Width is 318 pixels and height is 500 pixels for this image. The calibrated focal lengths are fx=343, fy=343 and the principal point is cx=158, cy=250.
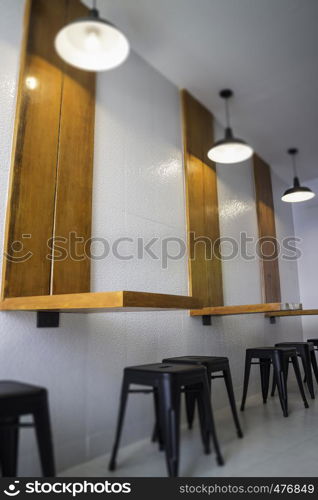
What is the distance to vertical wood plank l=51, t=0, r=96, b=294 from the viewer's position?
213 cm

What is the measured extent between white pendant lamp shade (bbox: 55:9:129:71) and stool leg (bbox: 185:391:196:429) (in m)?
1.49

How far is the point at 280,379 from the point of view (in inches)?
124

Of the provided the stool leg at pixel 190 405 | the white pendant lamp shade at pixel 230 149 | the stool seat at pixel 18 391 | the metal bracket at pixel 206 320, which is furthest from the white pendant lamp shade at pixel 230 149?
the metal bracket at pixel 206 320

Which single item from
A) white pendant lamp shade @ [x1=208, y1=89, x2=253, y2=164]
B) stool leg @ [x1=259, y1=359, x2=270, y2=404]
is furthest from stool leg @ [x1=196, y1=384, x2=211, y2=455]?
stool leg @ [x1=259, y1=359, x2=270, y2=404]

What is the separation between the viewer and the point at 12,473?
3.67ft

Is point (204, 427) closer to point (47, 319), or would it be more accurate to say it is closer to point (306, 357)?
point (47, 319)

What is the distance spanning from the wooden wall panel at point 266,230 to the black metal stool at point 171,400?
1.39m

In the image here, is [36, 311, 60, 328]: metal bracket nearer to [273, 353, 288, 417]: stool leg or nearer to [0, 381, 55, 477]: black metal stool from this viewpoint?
[0, 381, 55, 477]: black metal stool

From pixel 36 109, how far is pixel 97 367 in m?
1.64

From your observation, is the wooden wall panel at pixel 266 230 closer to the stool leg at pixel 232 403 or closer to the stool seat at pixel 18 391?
the stool leg at pixel 232 403

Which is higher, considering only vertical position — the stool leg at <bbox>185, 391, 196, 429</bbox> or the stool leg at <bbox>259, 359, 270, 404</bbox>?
the stool leg at <bbox>185, 391, 196, 429</bbox>

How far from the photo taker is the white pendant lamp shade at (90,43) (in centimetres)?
131

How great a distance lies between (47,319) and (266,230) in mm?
2084
